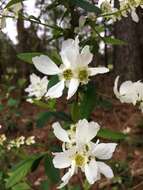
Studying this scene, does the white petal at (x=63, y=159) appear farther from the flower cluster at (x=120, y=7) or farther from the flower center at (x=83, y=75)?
the flower cluster at (x=120, y=7)

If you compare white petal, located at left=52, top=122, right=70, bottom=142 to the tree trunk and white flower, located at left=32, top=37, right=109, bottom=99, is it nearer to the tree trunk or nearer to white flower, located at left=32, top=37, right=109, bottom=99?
white flower, located at left=32, top=37, right=109, bottom=99

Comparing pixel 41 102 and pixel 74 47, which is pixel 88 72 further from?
pixel 41 102

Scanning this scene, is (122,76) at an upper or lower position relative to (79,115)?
lower

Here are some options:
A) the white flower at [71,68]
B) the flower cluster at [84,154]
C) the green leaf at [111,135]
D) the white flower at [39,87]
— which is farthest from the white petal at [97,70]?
the white flower at [39,87]

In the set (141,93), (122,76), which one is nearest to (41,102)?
(141,93)

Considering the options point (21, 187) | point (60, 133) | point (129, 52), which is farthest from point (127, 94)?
point (129, 52)

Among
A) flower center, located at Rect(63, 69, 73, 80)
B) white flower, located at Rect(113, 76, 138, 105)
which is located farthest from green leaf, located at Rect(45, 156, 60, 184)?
flower center, located at Rect(63, 69, 73, 80)
